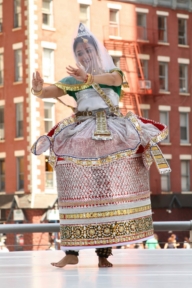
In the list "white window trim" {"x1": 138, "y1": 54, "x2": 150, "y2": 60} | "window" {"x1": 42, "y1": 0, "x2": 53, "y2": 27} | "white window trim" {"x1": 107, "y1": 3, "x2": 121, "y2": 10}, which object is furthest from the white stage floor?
"white window trim" {"x1": 138, "y1": 54, "x2": 150, "y2": 60}

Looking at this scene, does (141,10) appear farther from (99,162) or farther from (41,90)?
(99,162)

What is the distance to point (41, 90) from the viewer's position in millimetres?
9203

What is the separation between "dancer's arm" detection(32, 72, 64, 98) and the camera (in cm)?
912

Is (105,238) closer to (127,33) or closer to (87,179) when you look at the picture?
(87,179)

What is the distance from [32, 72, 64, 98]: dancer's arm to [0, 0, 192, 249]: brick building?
3627cm

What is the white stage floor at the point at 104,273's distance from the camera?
22.6 feet

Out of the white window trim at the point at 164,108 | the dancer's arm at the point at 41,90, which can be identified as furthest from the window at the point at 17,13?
the dancer's arm at the point at 41,90

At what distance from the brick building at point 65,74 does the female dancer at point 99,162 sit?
3644 cm

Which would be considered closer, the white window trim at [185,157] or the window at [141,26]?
the window at [141,26]

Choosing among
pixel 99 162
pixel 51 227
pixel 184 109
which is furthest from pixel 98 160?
pixel 184 109

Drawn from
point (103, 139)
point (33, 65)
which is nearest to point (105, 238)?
point (103, 139)

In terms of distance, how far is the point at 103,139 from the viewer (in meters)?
8.90

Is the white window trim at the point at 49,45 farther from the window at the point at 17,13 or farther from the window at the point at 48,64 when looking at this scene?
the window at the point at 17,13

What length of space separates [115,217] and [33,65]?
4129 cm
